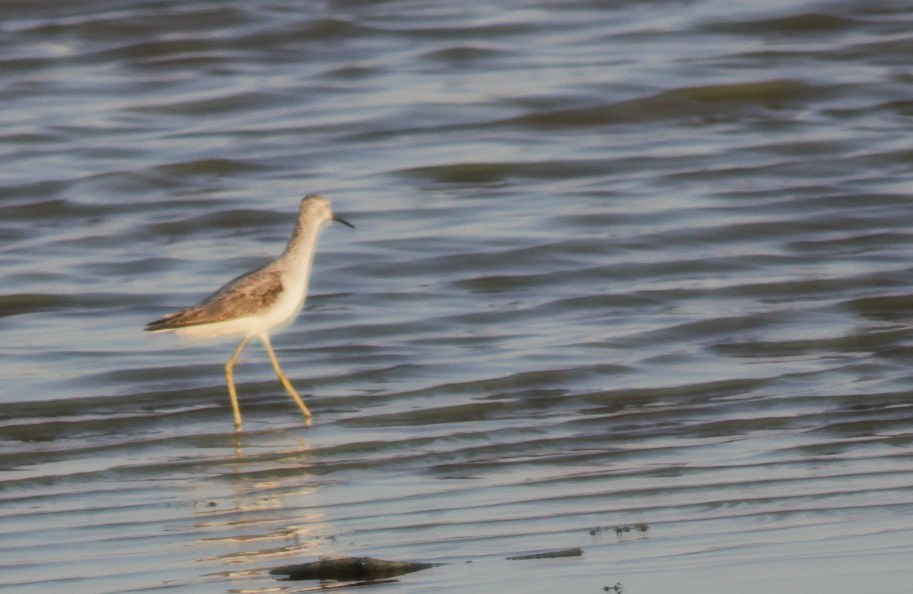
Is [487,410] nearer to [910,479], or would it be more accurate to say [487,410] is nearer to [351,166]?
[910,479]

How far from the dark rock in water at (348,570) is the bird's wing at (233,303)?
10.7 feet

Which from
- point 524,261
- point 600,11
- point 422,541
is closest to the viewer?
point 422,541

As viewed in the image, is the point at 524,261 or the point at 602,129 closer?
the point at 524,261

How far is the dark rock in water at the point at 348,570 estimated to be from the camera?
18.2 ft

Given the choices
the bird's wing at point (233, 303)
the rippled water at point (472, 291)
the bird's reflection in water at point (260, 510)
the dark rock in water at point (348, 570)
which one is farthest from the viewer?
the bird's wing at point (233, 303)

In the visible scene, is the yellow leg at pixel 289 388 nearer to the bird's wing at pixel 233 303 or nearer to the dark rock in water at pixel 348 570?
the bird's wing at pixel 233 303

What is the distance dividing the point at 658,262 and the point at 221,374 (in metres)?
3.47

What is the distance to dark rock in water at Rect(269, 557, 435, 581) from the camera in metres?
5.56

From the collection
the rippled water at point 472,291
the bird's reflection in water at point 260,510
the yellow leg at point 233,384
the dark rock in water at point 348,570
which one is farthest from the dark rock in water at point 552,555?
the yellow leg at point 233,384

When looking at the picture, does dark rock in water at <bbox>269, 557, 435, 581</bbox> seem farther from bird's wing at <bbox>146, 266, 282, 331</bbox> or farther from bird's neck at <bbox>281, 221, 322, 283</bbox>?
bird's neck at <bbox>281, 221, 322, 283</bbox>

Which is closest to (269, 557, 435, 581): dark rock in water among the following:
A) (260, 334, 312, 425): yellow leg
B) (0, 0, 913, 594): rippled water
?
(0, 0, 913, 594): rippled water

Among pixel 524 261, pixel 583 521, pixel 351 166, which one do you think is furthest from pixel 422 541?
pixel 351 166

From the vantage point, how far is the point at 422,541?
20.3ft

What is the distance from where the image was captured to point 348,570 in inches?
219
